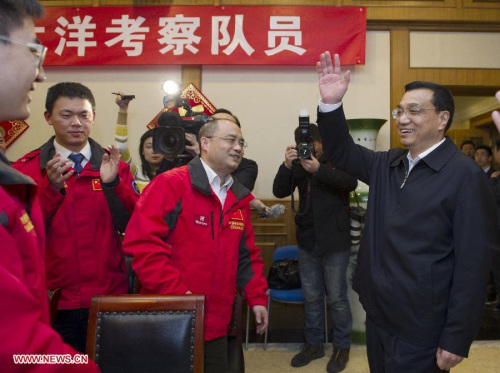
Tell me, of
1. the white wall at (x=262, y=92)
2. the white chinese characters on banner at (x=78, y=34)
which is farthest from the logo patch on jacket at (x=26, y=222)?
the white chinese characters on banner at (x=78, y=34)

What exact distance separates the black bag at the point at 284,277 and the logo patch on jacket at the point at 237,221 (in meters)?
1.34

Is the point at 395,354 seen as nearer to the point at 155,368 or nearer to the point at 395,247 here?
the point at 395,247

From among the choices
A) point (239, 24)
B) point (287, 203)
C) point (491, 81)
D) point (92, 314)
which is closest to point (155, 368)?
point (92, 314)

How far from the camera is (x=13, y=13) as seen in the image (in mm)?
701

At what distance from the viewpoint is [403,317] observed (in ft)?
4.62

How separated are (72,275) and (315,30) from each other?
279cm

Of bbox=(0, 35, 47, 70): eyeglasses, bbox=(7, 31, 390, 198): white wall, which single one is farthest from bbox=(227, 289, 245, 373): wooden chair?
bbox=(7, 31, 390, 198): white wall

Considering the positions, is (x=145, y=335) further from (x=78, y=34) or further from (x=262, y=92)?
(x=78, y=34)

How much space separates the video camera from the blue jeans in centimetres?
121

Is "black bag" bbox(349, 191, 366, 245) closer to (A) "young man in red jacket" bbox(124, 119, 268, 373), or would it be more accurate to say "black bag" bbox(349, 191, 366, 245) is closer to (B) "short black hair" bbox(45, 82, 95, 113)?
(A) "young man in red jacket" bbox(124, 119, 268, 373)

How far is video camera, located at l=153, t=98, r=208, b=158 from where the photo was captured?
1902 millimetres

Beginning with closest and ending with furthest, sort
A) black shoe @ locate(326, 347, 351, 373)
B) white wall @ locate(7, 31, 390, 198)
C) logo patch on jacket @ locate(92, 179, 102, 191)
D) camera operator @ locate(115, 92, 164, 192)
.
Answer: logo patch on jacket @ locate(92, 179, 102, 191)
camera operator @ locate(115, 92, 164, 192)
black shoe @ locate(326, 347, 351, 373)
white wall @ locate(7, 31, 390, 198)

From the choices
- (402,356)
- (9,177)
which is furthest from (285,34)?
(9,177)

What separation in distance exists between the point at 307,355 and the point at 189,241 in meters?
1.56
